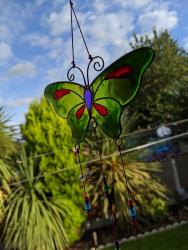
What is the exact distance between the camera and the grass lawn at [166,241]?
5941 millimetres

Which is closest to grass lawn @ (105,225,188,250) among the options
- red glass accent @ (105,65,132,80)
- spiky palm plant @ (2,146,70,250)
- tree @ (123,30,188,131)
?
spiky palm plant @ (2,146,70,250)

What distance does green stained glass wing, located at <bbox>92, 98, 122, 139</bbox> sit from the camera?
2.57m

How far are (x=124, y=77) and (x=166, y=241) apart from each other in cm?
441

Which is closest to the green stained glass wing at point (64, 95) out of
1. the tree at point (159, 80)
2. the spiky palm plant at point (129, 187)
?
the spiky palm plant at point (129, 187)

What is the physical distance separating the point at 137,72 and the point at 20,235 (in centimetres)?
437

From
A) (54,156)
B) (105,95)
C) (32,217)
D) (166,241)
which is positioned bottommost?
(166,241)

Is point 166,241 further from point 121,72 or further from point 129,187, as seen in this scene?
point 121,72

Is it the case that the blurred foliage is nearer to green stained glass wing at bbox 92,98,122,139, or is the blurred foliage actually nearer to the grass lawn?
the grass lawn

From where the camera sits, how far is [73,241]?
22.0ft

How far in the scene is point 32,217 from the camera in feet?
20.0

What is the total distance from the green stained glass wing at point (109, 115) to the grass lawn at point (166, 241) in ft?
12.1

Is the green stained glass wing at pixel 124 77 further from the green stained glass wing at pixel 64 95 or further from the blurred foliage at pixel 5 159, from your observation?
the blurred foliage at pixel 5 159

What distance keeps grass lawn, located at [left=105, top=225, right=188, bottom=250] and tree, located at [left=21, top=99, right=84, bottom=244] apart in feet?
3.15

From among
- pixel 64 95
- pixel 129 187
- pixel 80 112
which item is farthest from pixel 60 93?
pixel 129 187
